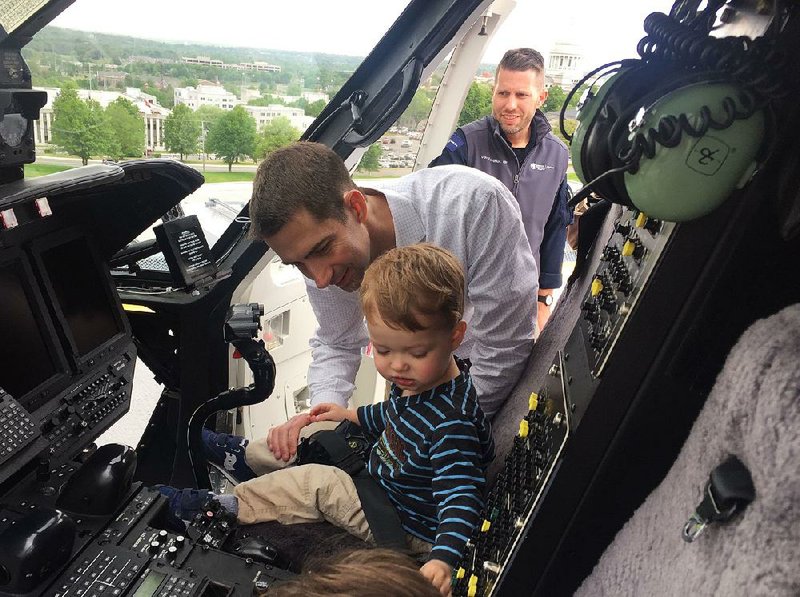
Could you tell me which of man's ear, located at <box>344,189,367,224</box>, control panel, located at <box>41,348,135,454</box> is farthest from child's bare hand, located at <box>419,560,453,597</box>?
control panel, located at <box>41,348,135,454</box>

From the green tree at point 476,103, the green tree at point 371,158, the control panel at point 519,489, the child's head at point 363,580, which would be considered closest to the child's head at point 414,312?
the control panel at point 519,489

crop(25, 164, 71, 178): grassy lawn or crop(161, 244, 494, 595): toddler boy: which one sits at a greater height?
crop(25, 164, 71, 178): grassy lawn

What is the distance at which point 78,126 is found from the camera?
1.76 m

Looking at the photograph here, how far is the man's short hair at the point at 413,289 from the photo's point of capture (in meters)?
1.14

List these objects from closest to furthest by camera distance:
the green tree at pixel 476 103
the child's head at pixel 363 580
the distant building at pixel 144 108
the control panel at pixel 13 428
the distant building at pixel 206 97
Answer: the child's head at pixel 363 580 < the control panel at pixel 13 428 < the distant building at pixel 144 108 < the distant building at pixel 206 97 < the green tree at pixel 476 103

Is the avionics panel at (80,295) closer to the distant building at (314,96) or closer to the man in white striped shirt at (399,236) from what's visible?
the man in white striped shirt at (399,236)

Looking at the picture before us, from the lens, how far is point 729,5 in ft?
2.12

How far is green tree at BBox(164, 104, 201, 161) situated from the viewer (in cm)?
199

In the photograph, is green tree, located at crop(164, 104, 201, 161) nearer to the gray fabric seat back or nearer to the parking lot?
the parking lot

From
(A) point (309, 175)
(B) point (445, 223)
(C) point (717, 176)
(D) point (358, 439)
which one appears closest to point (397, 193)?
(B) point (445, 223)

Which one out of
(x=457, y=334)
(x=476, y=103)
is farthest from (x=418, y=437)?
(x=476, y=103)

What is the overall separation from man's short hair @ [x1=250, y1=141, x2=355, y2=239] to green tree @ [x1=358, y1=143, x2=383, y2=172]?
2.76 feet

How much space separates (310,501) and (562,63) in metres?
1.82

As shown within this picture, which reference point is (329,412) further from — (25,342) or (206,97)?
(206,97)
